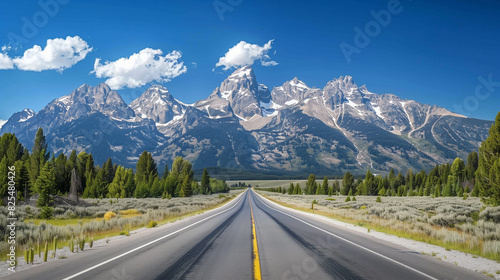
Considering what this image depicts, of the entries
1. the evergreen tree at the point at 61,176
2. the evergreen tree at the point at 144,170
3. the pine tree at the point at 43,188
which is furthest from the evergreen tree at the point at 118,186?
the pine tree at the point at 43,188

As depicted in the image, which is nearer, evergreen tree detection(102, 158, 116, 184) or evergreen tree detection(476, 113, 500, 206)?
evergreen tree detection(476, 113, 500, 206)

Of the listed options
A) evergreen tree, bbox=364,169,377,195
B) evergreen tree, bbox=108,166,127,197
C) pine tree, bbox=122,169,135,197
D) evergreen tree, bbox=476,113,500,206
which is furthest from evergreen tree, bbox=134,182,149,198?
evergreen tree, bbox=364,169,377,195

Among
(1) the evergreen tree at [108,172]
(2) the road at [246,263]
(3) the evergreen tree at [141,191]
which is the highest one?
(1) the evergreen tree at [108,172]

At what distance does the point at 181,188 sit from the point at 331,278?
3415 inches

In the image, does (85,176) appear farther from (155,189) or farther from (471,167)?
(471,167)

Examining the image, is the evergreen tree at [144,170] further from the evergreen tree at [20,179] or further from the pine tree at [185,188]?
the evergreen tree at [20,179]

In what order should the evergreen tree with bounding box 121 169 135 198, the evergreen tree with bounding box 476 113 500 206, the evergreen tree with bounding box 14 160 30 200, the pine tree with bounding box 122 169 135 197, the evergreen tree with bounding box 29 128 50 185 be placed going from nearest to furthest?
the evergreen tree with bounding box 476 113 500 206
the evergreen tree with bounding box 14 160 30 200
the evergreen tree with bounding box 29 128 50 185
the evergreen tree with bounding box 121 169 135 198
the pine tree with bounding box 122 169 135 197

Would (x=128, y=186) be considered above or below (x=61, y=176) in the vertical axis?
below

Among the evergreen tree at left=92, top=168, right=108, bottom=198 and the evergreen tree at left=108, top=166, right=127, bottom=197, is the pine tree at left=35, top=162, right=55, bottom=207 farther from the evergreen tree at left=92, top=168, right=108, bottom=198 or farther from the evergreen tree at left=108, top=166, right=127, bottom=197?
the evergreen tree at left=92, top=168, right=108, bottom=198

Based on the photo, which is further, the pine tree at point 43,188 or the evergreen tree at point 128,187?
the evergreen tree at point 128,187

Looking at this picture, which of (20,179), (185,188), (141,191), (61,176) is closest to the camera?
(20,179)

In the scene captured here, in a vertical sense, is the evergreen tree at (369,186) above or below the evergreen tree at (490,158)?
below

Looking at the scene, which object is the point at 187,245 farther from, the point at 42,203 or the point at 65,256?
the point at 42,203

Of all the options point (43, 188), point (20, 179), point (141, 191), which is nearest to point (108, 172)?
point (141, 191)
